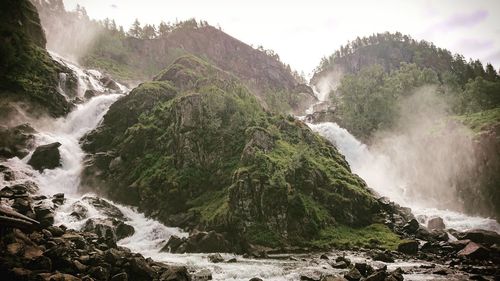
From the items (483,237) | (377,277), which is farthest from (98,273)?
(483,237)

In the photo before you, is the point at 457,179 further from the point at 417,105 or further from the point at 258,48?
the point at 258,48

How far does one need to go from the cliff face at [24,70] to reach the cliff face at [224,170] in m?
10.6

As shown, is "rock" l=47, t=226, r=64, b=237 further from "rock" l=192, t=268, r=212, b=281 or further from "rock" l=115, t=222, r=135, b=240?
"rock" l=115, t=222, r=135, b=240

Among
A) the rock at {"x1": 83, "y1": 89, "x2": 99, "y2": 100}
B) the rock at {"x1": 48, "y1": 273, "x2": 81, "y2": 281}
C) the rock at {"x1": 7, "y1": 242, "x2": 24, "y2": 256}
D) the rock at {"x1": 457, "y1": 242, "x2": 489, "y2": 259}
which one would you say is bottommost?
the rock at {"x1": 48, "y1": 273, "x2": 81, "y2": 281}

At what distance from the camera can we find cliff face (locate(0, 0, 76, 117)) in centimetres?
6334

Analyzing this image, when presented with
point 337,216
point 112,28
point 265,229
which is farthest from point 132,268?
point 112,28

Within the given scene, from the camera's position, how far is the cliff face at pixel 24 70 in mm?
63344

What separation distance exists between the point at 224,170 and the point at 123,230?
734 inches

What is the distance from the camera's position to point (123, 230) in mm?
43531

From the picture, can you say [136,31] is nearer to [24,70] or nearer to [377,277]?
[24,70]

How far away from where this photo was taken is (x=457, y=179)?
64875 mm

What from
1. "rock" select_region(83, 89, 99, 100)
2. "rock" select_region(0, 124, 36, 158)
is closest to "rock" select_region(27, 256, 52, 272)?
"rock" select_region(0, 124, 36, 158)

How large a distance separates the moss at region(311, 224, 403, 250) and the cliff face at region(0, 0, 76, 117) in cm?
5336

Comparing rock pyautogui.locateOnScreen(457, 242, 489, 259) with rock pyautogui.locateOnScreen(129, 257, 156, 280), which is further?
rock pyautogui.locateOnScreen(457, 242, 489, 259)
